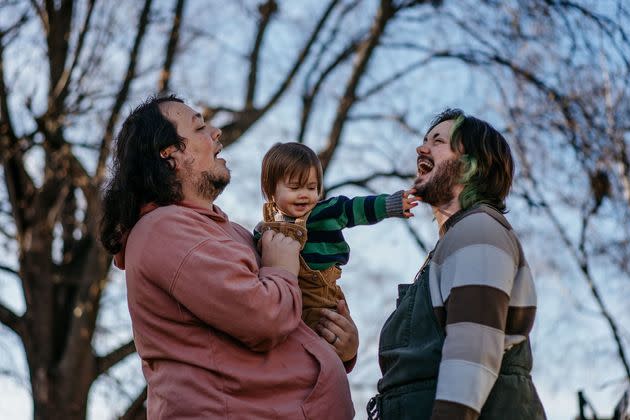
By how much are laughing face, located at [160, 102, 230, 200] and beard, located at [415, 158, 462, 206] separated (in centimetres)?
70

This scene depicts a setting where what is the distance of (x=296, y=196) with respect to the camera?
341cm

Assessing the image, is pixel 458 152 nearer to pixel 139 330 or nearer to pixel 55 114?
pixel 139 330

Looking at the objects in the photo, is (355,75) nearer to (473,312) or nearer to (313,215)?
(313,215)

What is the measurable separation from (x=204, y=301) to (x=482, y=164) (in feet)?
3.12

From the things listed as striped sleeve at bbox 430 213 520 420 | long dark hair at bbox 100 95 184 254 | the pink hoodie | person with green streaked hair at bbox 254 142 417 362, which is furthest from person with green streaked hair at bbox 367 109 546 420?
long dark hair at bbox 100 95 184 254

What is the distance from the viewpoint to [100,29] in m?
8.59

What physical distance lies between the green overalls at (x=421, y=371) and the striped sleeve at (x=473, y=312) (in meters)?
0.09

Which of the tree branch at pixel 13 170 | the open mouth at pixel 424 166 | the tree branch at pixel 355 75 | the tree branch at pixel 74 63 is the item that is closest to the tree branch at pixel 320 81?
the tree branch at pixel 355 75

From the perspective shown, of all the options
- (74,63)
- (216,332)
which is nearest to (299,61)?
(74,63)

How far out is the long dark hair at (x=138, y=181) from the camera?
3.09 m

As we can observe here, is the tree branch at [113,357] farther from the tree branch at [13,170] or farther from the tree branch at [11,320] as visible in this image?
the tree branch at [13,170]

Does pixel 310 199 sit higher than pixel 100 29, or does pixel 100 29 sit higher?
pixel 100 29

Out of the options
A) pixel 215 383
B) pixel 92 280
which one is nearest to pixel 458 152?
pixel 215 383

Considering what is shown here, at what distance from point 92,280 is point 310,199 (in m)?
5.64
